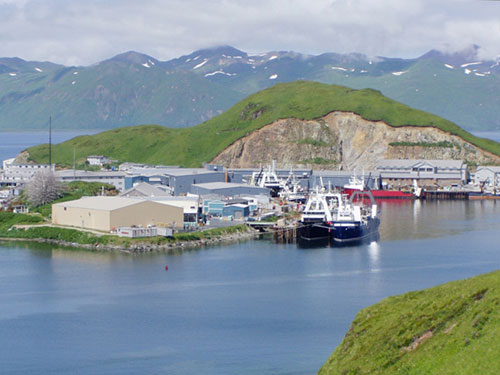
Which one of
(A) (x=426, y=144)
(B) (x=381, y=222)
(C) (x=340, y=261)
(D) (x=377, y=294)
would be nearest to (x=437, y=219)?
(B) (x=381, y=222)

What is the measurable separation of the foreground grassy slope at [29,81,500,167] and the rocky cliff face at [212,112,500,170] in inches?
33.6

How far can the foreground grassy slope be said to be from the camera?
6800 cm

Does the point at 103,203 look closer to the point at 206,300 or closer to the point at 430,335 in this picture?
the point at 206,300

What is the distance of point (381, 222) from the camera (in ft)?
134

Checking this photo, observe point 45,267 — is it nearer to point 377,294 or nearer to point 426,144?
point 377,294

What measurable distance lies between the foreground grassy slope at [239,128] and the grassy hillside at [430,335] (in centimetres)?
5234

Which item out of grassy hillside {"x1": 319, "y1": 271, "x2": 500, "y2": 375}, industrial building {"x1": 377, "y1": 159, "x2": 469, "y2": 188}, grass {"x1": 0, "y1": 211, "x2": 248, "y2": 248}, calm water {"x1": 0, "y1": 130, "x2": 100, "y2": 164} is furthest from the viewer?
calm water {"x1": 0, "y1": 130, "x2": 100, "y2": 164}

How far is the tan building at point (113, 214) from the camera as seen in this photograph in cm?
3288

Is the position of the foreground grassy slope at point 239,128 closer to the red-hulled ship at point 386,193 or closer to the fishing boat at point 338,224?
the red-hulled ship at point 386,193

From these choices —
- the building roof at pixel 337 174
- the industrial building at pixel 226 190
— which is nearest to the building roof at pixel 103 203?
the industrial building at pixel 226 190

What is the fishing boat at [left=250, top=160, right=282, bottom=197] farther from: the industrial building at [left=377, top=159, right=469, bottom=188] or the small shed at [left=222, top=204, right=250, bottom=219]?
the small shed at [left=222, top=204, right=250, bottom=219]

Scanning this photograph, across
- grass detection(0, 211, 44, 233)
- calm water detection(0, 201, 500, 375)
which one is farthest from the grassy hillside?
grass detection(0, 211, 44, 233)

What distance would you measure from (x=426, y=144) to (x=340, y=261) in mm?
37725

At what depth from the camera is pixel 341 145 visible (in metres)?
66.1
